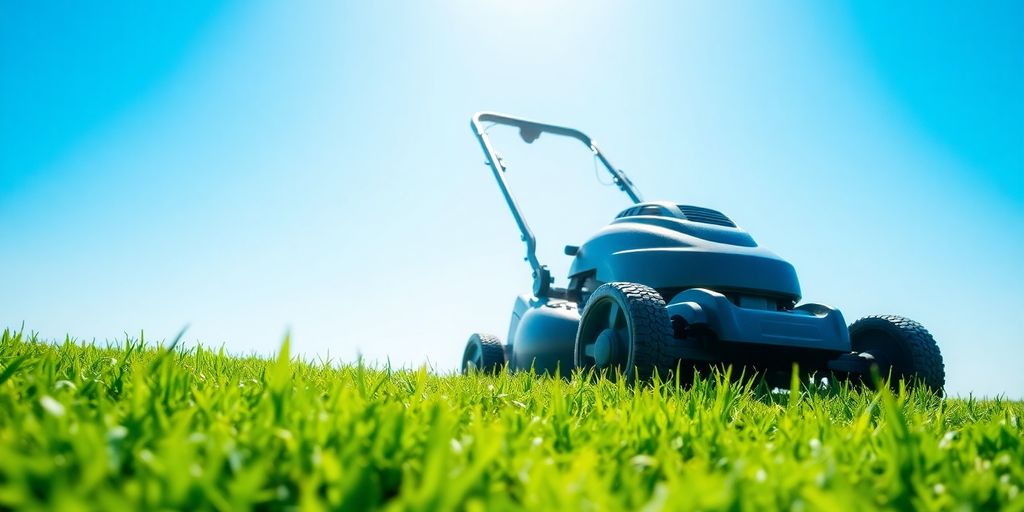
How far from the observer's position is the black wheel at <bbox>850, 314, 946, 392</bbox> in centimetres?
425

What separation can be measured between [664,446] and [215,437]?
32.3 inches

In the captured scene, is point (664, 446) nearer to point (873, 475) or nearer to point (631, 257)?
point (873, 475)

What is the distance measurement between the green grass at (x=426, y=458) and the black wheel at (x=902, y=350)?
271 centimetres

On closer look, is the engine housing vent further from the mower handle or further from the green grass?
the green grass

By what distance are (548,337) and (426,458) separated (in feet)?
14.5

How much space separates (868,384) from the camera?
4680 millimetres

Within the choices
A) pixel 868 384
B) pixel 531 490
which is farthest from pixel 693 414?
pixel 868 384

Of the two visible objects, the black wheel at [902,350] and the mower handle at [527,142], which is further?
the mower handle at [527,142]

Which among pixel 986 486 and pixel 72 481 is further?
pixel 986 486

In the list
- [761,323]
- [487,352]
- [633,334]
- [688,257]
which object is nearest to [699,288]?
[688,257]

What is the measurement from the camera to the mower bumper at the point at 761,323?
3850 mm

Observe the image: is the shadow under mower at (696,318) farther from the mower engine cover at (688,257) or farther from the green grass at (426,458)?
the green grass at (426,458)

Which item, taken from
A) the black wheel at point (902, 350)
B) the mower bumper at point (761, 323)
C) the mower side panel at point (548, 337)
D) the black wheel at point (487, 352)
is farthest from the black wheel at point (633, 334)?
the black wheel at point (487, 352)

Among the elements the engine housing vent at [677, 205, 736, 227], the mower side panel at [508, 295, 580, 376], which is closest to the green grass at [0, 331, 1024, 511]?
the engine housing vent at [677, 205, 736, 227]
